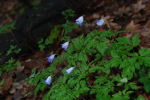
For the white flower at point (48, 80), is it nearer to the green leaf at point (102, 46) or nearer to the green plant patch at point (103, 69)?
the green plant patch at point (103, 69)

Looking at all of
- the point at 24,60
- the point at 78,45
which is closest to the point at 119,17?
the point at 78,45


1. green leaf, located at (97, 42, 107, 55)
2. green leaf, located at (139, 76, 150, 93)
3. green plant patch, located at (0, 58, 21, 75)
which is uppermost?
green leaf, located at (97, 42, 107, 55)

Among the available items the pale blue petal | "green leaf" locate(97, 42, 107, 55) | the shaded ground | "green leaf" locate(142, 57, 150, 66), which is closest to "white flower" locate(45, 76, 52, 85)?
the pale blue petal

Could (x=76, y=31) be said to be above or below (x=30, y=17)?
below

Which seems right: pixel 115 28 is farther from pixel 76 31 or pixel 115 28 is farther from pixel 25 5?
pixel 25 5

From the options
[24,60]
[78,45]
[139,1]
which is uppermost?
[78,45]

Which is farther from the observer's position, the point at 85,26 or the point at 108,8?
the point at 108,8

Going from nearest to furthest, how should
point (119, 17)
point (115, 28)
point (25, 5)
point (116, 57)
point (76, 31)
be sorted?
point (116, 57) → point (115, 28) → point (119, 17) → point (76, 31) → point (25, 5)

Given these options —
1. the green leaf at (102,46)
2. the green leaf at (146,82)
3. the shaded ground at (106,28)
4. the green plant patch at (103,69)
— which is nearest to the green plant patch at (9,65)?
the shaded ground at (106,28)

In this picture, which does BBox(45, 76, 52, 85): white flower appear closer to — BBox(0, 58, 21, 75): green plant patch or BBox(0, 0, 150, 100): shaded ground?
BBox(0, 0, 150, 100): shaded ground
